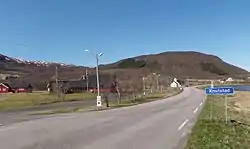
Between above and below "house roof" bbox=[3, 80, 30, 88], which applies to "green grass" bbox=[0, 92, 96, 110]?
below

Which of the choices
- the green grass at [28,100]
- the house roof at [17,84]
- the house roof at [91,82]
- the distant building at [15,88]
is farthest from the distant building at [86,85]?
the green grass at [28,100]

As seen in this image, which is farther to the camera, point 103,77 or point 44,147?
point 103,77

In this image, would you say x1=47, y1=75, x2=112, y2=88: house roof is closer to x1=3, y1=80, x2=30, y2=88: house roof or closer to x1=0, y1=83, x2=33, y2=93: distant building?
x1=0, y1=83, x2=33, y2=93: distant building

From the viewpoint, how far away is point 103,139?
47.9 ft

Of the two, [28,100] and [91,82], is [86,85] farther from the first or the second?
[28,100]

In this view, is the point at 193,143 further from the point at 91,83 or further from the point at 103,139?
the point at 91,83

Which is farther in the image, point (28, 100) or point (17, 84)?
point (17, 84)

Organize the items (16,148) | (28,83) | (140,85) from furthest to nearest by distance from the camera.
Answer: (28,83) → (140,85) → (16,148)

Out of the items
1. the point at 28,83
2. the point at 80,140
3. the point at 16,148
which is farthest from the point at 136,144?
the point at 28,83

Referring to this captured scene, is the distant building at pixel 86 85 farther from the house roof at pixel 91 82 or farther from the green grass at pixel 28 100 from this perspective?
the green grass at pixel 28 100

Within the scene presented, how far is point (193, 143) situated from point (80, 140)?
3.87 metres

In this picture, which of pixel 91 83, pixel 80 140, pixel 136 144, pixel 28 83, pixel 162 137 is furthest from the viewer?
pixel 28 83

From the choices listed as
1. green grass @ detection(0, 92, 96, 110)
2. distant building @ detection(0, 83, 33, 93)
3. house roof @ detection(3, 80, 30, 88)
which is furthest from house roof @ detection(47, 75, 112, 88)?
green grass @ detection(0, 92, 96, 110)

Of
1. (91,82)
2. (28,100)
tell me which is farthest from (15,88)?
(28,100)
